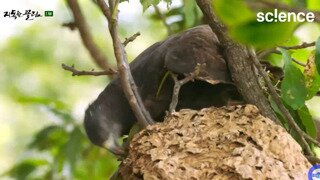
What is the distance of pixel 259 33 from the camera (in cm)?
80

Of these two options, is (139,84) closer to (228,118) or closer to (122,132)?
(122,132)

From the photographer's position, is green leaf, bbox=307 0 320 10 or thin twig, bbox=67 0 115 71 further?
thin twig, bbox=67 0 115 71

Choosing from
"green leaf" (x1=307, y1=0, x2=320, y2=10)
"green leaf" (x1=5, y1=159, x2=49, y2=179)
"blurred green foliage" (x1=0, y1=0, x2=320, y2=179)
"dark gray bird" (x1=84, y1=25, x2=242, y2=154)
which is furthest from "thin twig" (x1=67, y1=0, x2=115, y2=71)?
"green leaf" (x1=307, y1=0, x2=320, y2=10)

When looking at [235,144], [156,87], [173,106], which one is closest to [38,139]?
[156,87]

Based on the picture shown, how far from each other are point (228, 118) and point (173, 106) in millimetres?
139

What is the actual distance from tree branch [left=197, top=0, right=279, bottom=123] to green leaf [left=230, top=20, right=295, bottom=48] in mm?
786

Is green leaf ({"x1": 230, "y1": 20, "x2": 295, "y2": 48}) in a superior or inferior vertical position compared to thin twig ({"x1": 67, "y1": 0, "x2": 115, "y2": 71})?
superior

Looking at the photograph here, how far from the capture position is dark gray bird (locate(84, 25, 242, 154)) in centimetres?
169

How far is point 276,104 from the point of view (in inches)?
63.4

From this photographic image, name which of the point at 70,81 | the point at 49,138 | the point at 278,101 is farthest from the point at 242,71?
the point at 70,81

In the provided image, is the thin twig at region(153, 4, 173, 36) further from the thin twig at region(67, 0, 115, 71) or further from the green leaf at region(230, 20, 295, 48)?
the green leaf at region(230, 20, 295, 48)

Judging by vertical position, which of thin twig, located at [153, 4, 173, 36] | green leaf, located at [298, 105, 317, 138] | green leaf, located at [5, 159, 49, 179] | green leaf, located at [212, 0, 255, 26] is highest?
green leaf, located at [212, 0, 255, 26]

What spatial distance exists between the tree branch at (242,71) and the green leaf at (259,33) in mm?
786

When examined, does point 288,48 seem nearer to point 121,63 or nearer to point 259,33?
point 121,63
